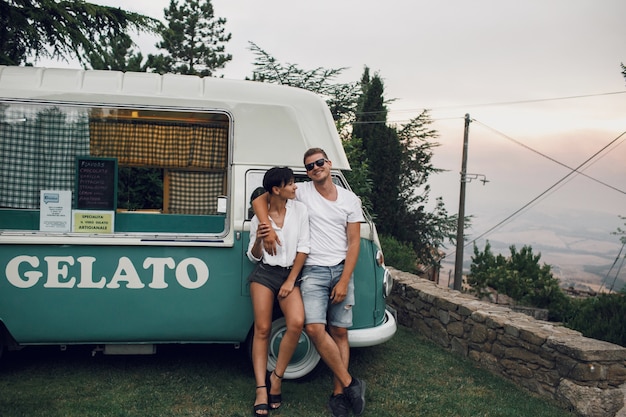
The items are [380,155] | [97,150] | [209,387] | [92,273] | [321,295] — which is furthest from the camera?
[380,155]

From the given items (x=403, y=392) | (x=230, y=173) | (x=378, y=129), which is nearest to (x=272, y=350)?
(x=403, y=392)

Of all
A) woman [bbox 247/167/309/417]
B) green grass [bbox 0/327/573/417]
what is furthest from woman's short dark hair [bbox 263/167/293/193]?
green grass [bbox 0/327/573/417]

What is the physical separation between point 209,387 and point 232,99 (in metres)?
2.41

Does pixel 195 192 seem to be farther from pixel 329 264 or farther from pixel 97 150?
pixel 329 264

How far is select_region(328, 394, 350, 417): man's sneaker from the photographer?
445cm

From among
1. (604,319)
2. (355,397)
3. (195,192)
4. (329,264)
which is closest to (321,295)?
(329,264)

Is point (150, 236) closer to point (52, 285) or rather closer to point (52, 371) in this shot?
point (52, 285)

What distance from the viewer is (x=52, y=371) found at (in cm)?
520

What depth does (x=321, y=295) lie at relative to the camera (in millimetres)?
4410

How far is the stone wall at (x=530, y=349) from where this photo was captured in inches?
193

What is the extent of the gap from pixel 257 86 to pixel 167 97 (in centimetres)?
76

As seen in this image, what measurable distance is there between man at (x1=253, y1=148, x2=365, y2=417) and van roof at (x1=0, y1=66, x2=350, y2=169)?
0.61 meters

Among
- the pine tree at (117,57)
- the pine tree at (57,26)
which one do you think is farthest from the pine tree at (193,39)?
the pine tree at (57,26)

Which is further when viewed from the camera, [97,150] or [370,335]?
[97,150]
